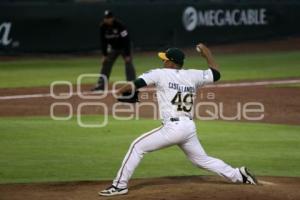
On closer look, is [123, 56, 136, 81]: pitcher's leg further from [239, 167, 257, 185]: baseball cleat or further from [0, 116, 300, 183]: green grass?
[239, 167, 257, 185]: baseball cleat

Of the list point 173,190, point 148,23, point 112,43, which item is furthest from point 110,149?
point 148,23

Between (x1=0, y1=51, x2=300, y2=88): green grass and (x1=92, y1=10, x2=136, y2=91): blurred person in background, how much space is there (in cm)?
308

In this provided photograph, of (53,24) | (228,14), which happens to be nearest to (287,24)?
(228,14)

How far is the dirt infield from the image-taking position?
30.3 feet

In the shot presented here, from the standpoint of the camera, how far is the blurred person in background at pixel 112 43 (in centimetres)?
2020

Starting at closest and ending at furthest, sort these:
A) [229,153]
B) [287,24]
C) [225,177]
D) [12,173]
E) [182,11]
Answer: [225,177], [12,173], [229,153], [182,11], [287,24]

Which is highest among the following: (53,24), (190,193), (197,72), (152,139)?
(53,24)

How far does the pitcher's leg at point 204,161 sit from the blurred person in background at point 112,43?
35.1ft

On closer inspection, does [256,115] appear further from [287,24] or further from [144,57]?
[287,24]

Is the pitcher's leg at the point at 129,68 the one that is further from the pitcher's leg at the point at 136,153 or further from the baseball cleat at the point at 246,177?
the pitcher's leg at the point at 136,153

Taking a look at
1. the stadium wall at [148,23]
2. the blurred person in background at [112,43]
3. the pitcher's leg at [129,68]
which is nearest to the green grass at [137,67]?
the stadium wall at [148,23]

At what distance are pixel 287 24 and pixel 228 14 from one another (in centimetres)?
321

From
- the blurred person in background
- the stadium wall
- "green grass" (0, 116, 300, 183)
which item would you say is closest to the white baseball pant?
"green grass" (0, 116, 300, 183)

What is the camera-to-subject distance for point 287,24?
3569 cm
